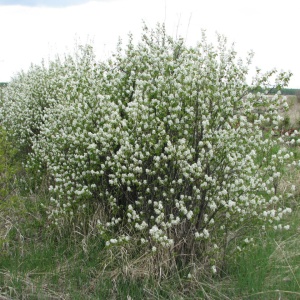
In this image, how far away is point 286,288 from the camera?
4.19 meters

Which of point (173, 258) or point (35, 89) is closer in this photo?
point (173, 258)

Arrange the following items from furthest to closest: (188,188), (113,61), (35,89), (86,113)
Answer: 1. (35,89)
2. (113,61)
3. (86,113)
4. (188,188)

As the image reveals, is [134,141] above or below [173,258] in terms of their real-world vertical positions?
above

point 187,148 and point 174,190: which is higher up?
point 187,148

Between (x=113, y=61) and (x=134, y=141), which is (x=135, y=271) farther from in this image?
(x=113, y=61)

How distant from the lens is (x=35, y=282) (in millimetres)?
4582

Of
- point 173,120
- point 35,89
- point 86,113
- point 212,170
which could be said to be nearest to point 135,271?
point 212,170

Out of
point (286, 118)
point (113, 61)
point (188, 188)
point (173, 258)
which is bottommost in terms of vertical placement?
point (286, 118)

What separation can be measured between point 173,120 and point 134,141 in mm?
452


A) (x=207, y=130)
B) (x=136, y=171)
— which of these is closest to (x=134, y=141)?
(x=136, y=171)

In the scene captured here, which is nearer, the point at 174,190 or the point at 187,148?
the point at 187,148

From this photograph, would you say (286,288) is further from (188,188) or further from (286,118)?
(286,118)

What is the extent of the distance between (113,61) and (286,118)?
827cm

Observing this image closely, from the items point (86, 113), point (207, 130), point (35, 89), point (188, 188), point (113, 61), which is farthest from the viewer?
point (35, 89)
